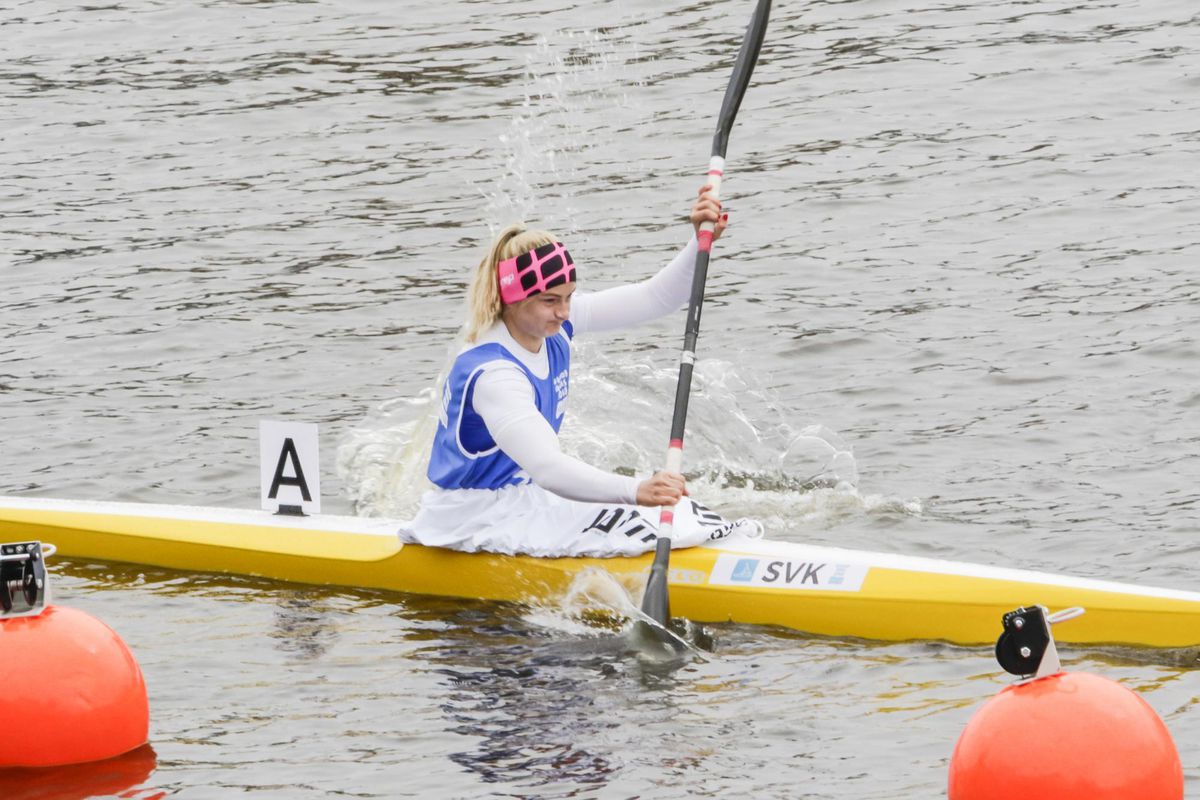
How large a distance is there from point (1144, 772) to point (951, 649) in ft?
6.56

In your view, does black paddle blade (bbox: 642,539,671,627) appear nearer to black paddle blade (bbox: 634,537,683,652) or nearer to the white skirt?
black paddle blade (bbox: 634,537,683,652)

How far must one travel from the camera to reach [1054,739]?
474cm

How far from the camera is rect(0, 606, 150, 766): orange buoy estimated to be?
564cm

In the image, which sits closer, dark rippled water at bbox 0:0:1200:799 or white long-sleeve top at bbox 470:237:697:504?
dark rippled water at bbox 0:0:1200:799

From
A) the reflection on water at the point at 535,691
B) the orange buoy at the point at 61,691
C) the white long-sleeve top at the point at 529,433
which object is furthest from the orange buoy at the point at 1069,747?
the orange buoy at the point at 61,691

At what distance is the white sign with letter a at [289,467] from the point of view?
7676 millimetres

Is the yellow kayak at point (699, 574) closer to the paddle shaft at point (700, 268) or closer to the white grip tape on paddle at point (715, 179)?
the paddle shaft at point (700, 268)

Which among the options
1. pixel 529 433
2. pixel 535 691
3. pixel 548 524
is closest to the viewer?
pixel 535 691

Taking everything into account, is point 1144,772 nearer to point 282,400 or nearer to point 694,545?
point 694,545

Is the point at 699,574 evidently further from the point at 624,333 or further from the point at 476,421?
the point at 624,333

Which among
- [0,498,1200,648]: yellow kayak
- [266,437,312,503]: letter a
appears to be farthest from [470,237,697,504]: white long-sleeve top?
[266,437,312,503]: letter a

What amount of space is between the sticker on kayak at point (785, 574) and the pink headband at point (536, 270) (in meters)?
1.27

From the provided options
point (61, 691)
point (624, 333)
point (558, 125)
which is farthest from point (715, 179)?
point (558, 125)

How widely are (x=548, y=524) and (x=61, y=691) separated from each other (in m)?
2.19
